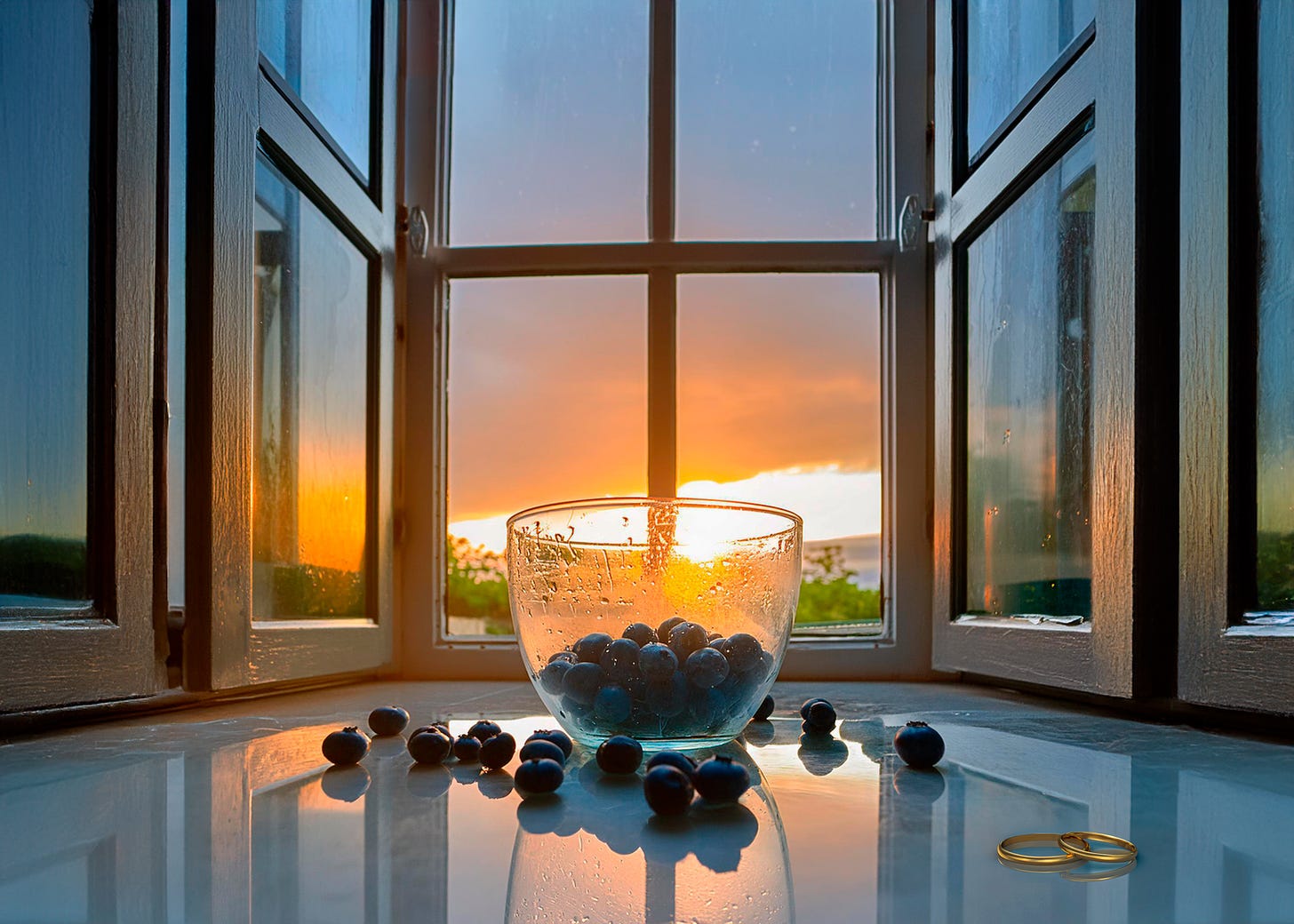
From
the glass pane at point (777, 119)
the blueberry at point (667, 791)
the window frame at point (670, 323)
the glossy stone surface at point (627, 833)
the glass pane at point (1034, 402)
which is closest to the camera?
the glossy stone surface at point (627, 833)

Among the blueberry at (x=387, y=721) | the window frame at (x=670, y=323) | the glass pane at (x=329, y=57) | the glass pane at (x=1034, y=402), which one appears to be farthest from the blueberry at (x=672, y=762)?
the glass pane at (x=329, y=57)

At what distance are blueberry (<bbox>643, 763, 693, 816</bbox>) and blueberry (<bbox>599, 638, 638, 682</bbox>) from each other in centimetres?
18

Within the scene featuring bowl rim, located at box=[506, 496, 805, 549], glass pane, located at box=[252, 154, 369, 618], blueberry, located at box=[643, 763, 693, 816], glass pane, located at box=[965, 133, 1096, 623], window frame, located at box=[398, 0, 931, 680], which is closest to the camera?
blueberry, located at box=[643, 763, 693, 816]

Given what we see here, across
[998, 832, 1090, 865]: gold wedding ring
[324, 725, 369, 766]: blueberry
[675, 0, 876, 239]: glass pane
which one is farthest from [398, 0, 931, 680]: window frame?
[998, 832, 1090, 865]: gold wedding ring

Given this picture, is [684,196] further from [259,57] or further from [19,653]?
[19,653]

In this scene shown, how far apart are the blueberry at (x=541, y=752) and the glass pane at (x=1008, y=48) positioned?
123 cm

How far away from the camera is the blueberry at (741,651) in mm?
978

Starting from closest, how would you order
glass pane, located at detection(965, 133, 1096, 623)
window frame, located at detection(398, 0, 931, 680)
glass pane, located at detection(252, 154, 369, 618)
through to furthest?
glass pane, located at detection(965, 133, 1096, 623) → glass pane, located at detection(252, 154, 369, 618) → window frame, located at detection(398, 0, 931, 680)

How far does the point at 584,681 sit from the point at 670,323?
1.13 meters

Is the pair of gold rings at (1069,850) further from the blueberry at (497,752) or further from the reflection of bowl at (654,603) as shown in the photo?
the blueberry at (497,752)

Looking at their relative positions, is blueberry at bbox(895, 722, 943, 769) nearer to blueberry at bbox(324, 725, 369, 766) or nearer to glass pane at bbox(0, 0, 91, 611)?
blueberry at bbox(324, 725, 369, 766)

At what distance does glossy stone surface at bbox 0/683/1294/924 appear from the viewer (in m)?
0.57

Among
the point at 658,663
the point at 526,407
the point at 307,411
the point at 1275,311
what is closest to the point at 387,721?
the point at 658,663

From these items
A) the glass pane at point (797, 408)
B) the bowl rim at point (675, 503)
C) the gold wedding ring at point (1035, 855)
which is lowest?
the gold wedding ring at point (1035, 855)
